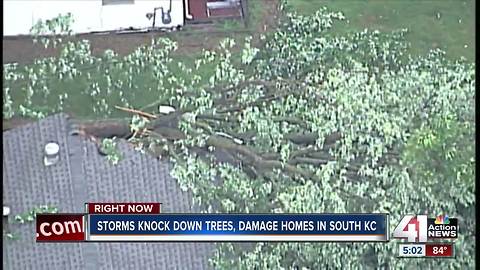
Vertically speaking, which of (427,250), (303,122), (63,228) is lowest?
(427,250)

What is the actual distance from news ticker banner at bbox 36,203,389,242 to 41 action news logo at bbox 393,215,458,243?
0.14ft

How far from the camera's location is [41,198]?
6.42ft

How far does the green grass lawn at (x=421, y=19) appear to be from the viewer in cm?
197

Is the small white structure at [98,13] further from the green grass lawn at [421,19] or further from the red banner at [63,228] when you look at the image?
the red banner at [63,228]

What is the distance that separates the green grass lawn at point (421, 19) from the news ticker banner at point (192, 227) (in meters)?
0.48

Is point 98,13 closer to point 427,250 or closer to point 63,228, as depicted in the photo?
point 63,228

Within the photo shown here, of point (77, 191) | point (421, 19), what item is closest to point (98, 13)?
point (77, 191)

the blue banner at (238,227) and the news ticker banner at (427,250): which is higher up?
the blue banner at (238,227)

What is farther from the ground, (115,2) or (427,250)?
(115,2)

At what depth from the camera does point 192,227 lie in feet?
6.39

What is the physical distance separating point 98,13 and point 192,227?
615 mm

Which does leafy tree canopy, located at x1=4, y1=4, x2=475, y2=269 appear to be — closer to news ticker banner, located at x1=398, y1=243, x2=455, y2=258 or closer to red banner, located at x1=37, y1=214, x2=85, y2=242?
news ticker banner, located at x1=398, y1=243, x2=455, y2=258

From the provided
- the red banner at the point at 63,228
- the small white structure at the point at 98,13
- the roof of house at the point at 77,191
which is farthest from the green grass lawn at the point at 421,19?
the red banner at the point at 63,228

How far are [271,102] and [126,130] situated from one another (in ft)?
1.27
